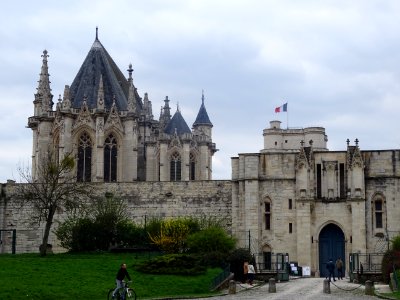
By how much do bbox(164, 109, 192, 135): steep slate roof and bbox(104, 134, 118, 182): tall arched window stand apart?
644 inches

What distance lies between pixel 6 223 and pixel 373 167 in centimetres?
2526

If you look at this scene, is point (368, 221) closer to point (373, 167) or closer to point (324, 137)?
point (373, 167)

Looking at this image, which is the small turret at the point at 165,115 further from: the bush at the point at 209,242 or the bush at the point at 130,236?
the bush at the point at 209,242

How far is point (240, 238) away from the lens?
5666 cm

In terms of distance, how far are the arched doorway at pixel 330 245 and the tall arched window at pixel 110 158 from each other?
25.5m

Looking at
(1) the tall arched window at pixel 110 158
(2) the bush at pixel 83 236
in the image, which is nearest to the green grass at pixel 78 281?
(2) the bush at pixel 83 236

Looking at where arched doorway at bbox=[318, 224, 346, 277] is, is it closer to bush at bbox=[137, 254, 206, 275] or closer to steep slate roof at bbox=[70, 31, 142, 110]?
bush at bbox=[137, 254, 206, 275]

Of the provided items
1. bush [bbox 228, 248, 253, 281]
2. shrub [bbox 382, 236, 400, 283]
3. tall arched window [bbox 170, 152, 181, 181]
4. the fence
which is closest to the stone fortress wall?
the fence

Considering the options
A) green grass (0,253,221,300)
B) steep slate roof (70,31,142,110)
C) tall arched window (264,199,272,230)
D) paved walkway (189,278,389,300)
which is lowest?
paved walkway (189,278,389,300)

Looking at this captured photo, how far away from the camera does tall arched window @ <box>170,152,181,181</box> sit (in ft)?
283

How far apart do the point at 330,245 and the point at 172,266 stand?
1673 cm

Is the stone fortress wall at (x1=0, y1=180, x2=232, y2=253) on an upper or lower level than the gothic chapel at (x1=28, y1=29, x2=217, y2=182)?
lower

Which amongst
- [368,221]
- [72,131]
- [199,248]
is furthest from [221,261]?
[72,131]

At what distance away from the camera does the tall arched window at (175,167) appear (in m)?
86.2
